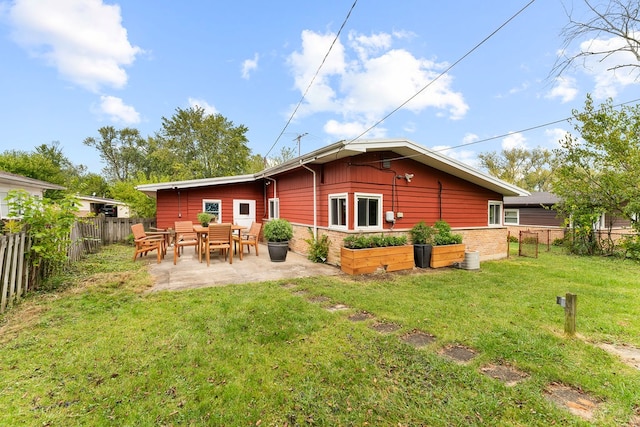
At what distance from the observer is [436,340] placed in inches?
119

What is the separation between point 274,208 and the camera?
11.4m

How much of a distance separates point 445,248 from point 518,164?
90.1 feet

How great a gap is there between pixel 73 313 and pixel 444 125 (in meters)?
11.3

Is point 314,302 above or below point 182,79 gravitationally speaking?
below

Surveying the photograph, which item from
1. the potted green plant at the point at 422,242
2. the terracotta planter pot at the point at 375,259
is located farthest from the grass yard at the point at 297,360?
the potted green plant at the point at 422,242

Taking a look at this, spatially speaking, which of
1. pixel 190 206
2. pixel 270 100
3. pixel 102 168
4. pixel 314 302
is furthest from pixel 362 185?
pixel 102 168

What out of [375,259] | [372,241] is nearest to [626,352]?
[375,259]

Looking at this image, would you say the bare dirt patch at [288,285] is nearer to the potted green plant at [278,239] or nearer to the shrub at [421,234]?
the potted green plant at [278,239]

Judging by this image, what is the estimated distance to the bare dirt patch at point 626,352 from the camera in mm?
2688

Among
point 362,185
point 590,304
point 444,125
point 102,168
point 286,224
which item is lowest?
point 590,304

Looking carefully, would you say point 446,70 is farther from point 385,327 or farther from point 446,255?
point 446,255

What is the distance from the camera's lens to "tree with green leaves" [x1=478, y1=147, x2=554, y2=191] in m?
27.5

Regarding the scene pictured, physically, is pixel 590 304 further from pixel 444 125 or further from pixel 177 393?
pixel 444 125

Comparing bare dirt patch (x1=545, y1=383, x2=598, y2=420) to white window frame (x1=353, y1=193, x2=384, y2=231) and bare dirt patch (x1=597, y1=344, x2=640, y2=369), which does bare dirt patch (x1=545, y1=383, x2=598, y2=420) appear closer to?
bare dirt patch (x1=597, y1=344, x2=640, y2=369)
